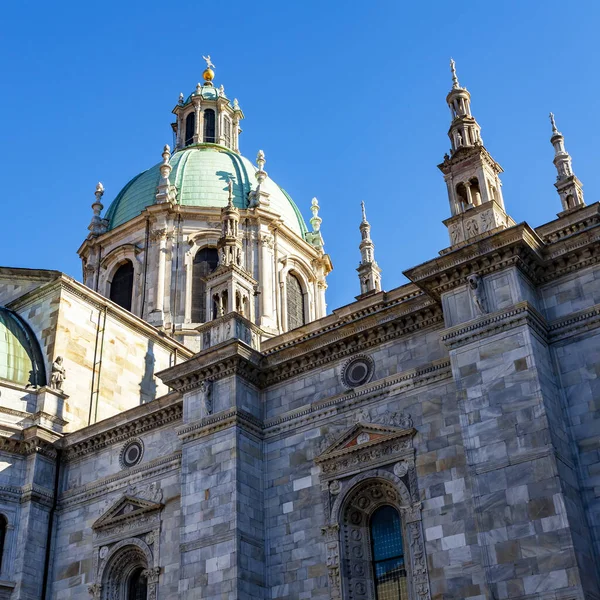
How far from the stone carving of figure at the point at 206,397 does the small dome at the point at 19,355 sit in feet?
28.6

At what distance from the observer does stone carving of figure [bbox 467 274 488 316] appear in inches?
841

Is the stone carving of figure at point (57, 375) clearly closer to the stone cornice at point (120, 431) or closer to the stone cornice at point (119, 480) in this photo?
the stone cornice at point (120, 431)

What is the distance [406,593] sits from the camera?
70.3ft

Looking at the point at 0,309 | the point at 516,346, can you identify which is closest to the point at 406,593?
the point at 516,346

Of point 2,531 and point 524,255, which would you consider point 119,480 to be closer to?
point 2,531

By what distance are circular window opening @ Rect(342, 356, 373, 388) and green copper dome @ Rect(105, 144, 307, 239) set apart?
2160 cm

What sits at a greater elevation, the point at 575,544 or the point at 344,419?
the point at 344,419

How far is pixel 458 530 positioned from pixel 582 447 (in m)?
3.38

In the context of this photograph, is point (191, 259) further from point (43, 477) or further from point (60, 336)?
point (43, 477)

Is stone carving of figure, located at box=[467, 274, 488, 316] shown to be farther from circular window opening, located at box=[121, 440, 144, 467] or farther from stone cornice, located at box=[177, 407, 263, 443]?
circular window opening, located at box=[121, 440, 144, 467]

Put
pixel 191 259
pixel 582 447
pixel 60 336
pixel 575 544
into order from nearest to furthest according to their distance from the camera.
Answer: pixel 575 544 < pixel 582 447 < pixel 60 336 < pixel 191 259

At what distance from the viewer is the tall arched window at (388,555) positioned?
21.8 metres

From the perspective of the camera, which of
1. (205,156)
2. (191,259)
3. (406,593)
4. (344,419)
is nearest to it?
(406,593)

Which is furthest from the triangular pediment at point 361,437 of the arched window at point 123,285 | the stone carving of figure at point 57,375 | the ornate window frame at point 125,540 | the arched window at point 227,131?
the arched window at point 227,131
